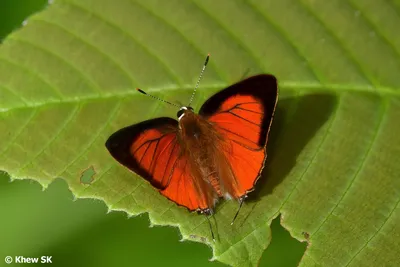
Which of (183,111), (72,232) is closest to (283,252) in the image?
(183,111)

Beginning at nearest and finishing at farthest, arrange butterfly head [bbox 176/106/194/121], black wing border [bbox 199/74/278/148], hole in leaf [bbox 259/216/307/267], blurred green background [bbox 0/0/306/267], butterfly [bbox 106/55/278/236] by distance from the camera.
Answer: black wing border [bbox 199/74/278/148] < butterfly [bbox 106/55/278/236] < butterfly head [bbox 176/106/194/121] < hole in leaf [bbox 259/216/307/267] < blurred green background [bbox 0/0/306/267]

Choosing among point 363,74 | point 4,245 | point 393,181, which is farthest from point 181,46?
point 4,245

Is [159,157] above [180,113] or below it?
below

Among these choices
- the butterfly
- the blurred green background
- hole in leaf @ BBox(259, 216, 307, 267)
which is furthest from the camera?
the blurred green background

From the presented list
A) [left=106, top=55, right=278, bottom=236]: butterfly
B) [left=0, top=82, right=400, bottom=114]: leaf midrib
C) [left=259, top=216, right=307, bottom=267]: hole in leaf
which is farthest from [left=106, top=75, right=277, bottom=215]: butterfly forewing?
[left=259, top=216, right=307, bottom=267]: hole in leaf

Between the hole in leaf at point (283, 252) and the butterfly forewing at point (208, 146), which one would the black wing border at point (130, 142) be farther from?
the hole in leaf at point (283, 252)

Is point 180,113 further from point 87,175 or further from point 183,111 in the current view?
point 87,175

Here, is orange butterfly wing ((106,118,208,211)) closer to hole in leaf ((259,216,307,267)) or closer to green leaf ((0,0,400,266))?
green leaf ((0,0,400,266))
